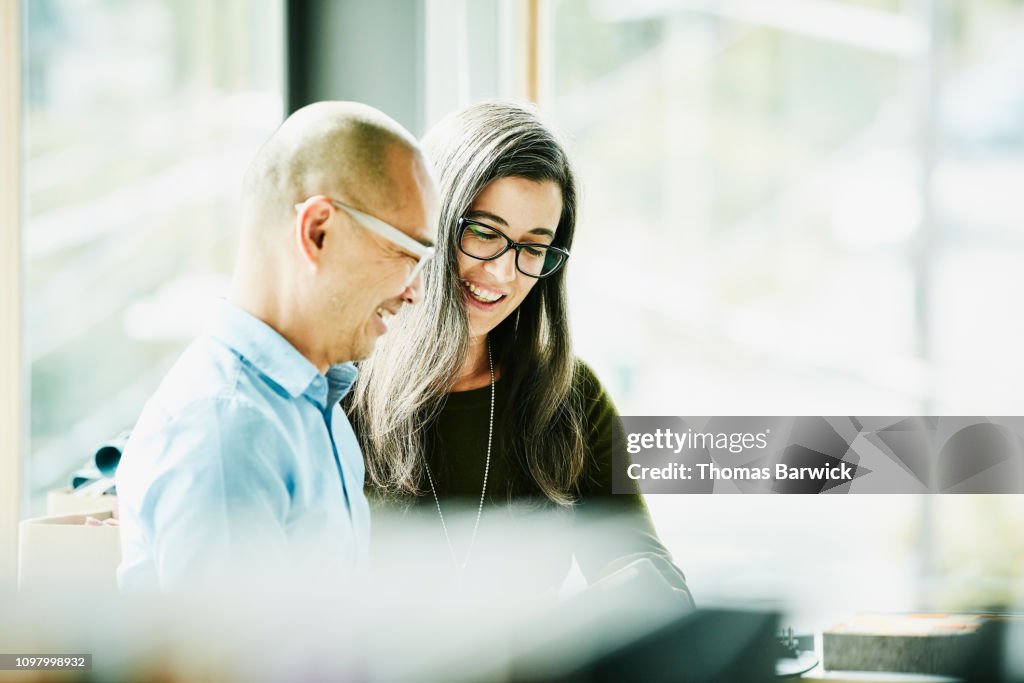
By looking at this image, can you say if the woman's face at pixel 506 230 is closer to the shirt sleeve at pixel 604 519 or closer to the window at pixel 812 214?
the shirt sleeve at pixel 604 519

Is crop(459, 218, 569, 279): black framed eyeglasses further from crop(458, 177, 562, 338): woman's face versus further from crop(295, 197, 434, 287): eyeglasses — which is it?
crop(295, 197, 434, 287): eyeglasses

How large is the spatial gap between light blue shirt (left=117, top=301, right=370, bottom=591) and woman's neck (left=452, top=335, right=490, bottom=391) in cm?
58

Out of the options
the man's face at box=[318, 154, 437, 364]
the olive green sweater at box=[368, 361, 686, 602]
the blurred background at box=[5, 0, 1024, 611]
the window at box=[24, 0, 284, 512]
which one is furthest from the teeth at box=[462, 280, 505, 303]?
the window at box=[24, 0, 284, 512]

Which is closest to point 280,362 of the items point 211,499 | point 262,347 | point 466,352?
point 262,347

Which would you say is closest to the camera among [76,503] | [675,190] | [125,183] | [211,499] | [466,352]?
[211,499]

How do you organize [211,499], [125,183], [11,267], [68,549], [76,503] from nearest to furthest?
[211,499] < [68,549] < [76,503] < [11,267] < [125,183]

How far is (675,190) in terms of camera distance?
3.64 m

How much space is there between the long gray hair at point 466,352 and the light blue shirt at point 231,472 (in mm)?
450

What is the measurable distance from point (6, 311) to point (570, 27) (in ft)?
7.50

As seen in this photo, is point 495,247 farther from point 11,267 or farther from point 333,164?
point 11,267

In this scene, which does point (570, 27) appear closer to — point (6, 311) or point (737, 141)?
point (737, 141)

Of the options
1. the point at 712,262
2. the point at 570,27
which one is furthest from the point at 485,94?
the point at 712,262

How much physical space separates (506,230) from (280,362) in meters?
0.54

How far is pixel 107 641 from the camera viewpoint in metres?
0.75
